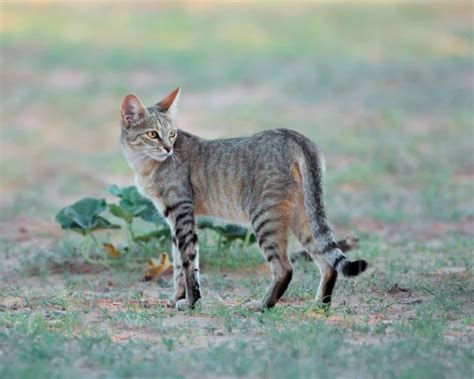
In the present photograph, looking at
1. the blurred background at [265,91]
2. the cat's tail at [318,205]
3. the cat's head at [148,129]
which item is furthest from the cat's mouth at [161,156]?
the blurred background at [265,91]

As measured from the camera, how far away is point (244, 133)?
16734mm

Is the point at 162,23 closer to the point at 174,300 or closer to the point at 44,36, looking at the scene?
the point at 44,36

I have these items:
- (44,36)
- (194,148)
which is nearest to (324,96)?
(44,36)

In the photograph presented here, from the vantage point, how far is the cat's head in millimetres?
7590

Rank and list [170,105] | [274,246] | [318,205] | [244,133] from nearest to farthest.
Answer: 1. [318,205]
2. [274,246]
3. [170,105]
4. [244,133]

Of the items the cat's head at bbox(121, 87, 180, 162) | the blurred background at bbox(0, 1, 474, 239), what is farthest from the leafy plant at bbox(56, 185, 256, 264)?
the blurred background at bbox(0, 1, 474, 239)

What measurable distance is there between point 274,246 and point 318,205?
439 millimetres

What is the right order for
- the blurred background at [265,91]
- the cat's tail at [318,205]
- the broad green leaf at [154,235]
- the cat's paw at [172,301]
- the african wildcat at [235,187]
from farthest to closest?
1. the blurred background at [265,91]
2. the broad green leaf at [154,235]
3. the cat's paw at [172,301]
4. the african wildcat at [235,187]
5. the cat's tail at [318,205]

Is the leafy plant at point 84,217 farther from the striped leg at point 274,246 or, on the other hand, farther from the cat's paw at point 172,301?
the striped leg at point 274,246

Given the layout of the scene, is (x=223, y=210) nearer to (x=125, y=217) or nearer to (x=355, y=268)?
(x=355, y=268)

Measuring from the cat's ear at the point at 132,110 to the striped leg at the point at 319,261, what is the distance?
1.52 meters

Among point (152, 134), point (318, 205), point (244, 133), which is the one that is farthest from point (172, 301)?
point (244, 133)

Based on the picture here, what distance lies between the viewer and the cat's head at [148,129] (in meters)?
7.59

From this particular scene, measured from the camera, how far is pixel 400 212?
12.1 meters
